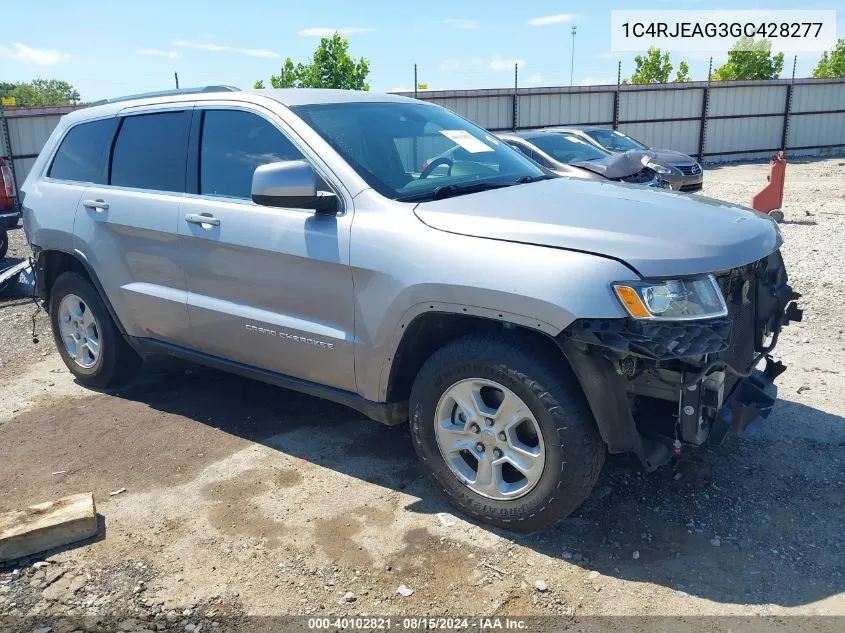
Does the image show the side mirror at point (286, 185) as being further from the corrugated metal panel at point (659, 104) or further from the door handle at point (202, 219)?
the corrugated metal panel at point (659, 104)

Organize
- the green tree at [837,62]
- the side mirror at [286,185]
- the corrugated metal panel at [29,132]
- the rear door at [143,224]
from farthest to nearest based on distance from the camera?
the green tree at [837,62]
the corrugated metal panel at [29,132]
the rear door at [143,224]
the side mirror at [286,185]

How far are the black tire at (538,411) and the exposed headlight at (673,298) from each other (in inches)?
16.3

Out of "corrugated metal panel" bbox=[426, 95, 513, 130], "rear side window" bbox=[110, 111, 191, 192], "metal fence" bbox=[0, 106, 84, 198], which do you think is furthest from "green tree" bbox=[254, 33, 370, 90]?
"rear side window" bbox=[110, 111, 191, 192]

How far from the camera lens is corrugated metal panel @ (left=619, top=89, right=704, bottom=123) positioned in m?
23.9

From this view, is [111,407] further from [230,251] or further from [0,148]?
[0,148]

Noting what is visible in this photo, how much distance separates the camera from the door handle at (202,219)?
→ 13.5ft

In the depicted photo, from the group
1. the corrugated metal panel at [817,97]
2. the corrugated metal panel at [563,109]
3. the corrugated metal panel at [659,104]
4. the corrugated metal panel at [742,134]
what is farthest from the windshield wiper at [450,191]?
the corrugated metal panel at [817,97]

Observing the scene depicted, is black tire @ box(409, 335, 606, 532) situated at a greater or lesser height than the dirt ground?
greater

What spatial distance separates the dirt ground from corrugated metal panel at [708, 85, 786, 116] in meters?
22.0

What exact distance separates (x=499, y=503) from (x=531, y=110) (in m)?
20.8

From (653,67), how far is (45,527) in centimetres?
4461

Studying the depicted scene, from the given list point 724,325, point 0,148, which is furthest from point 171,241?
point 0,148

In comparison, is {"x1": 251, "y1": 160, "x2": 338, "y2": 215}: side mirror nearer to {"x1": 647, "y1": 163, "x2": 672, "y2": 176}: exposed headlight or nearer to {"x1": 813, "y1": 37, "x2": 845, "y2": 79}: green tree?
{"x1": 647, "y1": 163, "x2": 672, "y2": 176}: exposed headlight

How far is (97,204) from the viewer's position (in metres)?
4.83
